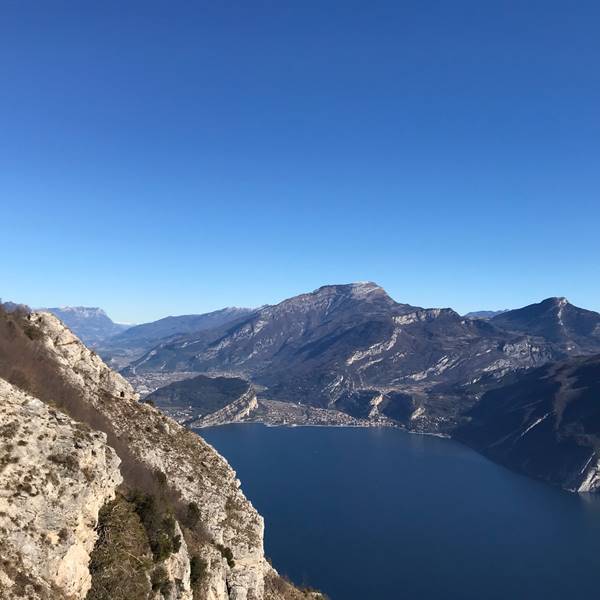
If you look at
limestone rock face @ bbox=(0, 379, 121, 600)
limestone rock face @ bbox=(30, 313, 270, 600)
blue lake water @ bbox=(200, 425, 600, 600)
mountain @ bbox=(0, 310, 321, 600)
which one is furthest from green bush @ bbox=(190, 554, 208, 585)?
blue lake water @ bbox=(200, 425, 600, 600)

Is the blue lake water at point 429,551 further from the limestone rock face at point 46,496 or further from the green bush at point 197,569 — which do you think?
the limestone rock face at point 46,496

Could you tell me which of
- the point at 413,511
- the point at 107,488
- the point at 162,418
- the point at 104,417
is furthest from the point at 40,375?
the point at 413,511

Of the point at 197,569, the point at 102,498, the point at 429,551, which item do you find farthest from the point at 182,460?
the point at 429,551

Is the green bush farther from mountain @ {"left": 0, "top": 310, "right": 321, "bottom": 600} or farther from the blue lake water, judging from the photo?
the blue lake water

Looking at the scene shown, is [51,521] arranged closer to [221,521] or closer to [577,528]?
[221,521]

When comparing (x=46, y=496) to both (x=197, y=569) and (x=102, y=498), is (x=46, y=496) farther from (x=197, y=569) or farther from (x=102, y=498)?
(x=197, y=569)
